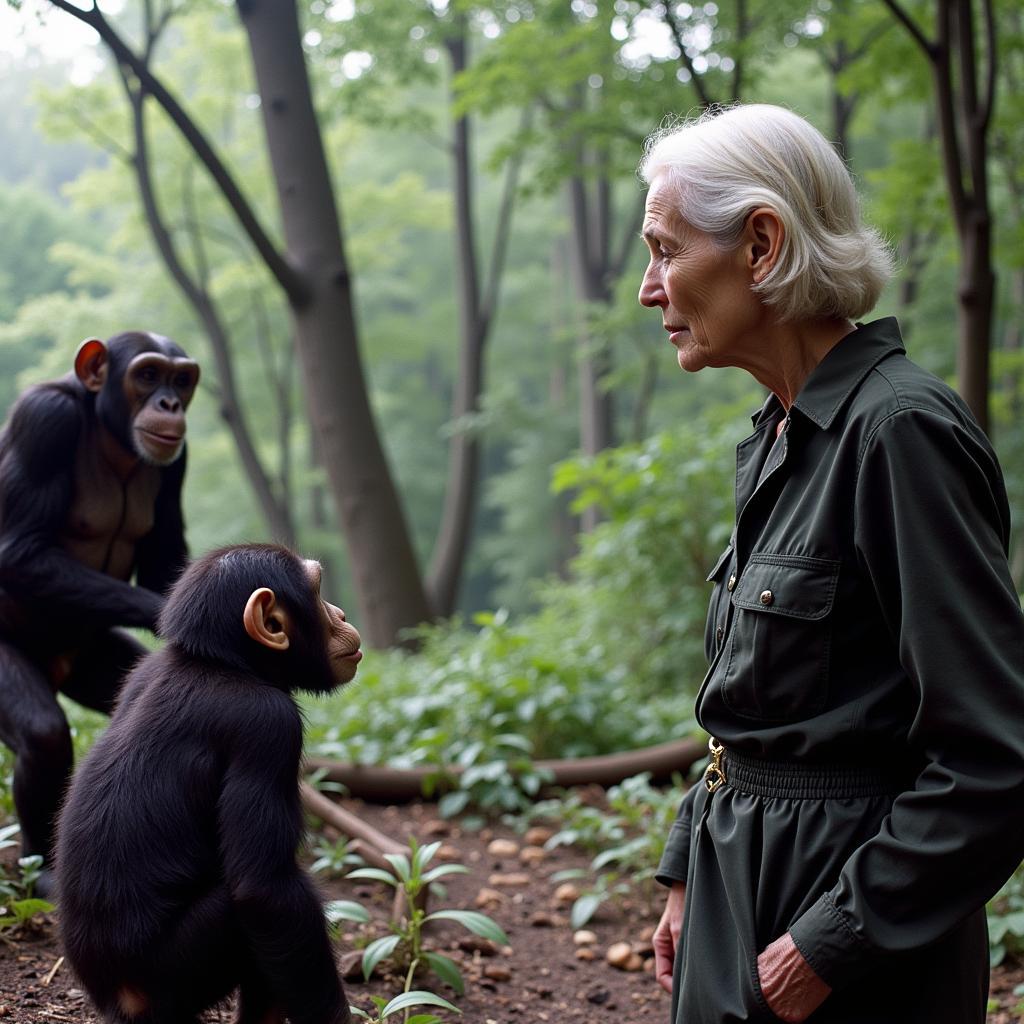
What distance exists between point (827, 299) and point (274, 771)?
53.6 inches

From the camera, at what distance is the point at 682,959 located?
6.91 ft

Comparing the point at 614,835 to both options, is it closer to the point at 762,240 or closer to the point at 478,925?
the point at 478,925

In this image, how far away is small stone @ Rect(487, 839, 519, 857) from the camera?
4668mm

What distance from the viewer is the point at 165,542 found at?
12.0ft

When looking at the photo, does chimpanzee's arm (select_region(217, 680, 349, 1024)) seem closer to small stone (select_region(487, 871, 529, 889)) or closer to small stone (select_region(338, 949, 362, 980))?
small stone (select_region(338, 949, 362, 980))

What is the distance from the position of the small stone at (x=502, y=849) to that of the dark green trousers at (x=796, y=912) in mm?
2731

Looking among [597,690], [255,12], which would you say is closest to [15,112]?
[255,12]

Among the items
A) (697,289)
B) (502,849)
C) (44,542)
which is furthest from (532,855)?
(697,289)

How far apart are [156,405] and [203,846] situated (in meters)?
1.58

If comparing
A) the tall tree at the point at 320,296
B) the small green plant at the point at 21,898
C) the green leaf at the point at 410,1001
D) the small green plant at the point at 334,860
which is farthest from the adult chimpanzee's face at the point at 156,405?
the tall tree at the point at 320,296

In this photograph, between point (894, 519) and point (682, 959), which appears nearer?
point (894, 519)

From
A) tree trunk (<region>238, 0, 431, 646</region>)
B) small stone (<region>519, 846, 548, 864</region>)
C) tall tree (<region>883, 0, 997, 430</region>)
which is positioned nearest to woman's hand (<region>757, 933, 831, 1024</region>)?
small stone (<region>519, 846, 548, 864</region>)

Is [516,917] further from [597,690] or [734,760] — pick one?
[734,760]

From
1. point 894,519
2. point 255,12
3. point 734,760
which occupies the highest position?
point 255,12
